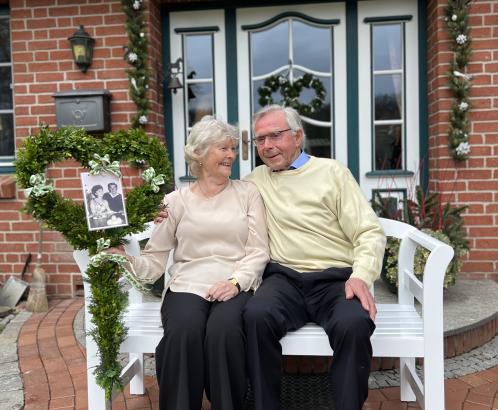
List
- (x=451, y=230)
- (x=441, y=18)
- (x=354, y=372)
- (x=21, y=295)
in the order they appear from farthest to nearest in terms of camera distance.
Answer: (x=21, y=295) → (x=441, y=18) → (x=451, y=230) → (x=354, y=372)

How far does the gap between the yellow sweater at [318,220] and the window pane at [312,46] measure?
2.07m

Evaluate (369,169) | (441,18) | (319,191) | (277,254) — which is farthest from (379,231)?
(441,18)

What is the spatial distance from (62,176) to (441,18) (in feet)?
10.5

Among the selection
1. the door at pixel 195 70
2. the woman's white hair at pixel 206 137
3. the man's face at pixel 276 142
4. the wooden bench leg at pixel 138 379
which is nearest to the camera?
the woman's white hair at pixel 206 137

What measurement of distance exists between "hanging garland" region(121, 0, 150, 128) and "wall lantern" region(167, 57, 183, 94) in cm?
27

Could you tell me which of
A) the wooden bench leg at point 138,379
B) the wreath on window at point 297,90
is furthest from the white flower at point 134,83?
the wooden bench leg at point 138,379

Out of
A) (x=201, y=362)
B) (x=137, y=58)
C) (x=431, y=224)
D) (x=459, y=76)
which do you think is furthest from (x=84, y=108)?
(x=459, y=76)

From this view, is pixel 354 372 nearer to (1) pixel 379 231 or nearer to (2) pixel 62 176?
(1) pixel 379 231

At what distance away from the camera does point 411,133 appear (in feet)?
13.6

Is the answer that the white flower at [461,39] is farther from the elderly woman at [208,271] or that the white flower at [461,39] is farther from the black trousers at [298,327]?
the black trousers at [298,327]

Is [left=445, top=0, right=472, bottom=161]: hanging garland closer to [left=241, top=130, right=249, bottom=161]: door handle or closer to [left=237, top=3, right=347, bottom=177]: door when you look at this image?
Answer: [left=237, top=3, right=347, bottom=177]: door

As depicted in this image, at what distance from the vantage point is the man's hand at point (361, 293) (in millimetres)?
2025

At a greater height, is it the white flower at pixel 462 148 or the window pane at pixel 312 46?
the window pane at pixel 312 46

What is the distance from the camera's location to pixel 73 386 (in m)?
2.61
